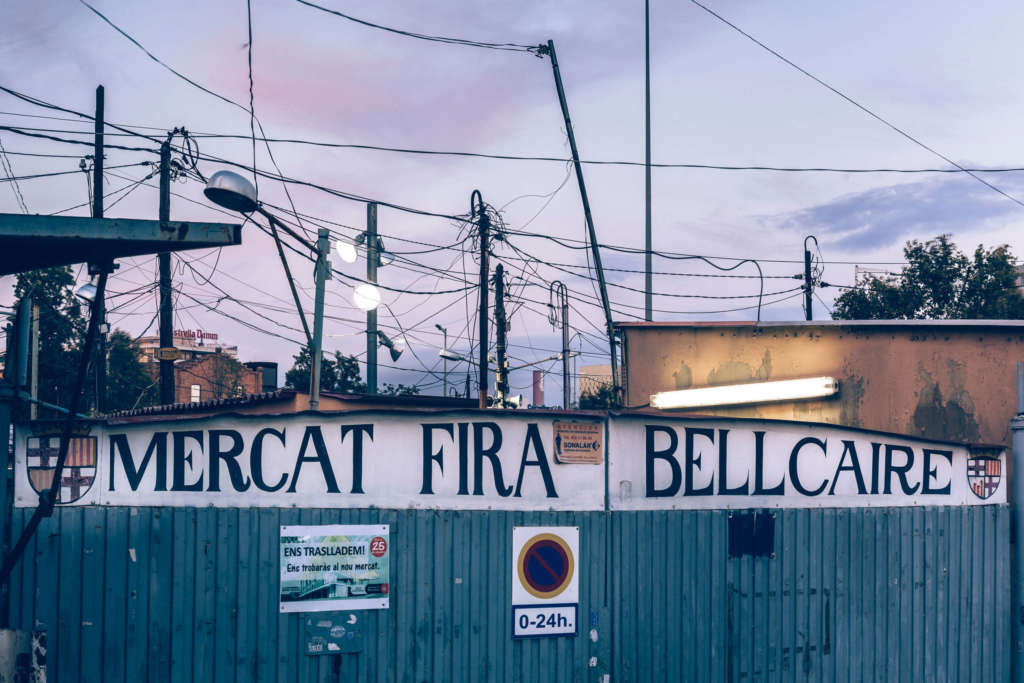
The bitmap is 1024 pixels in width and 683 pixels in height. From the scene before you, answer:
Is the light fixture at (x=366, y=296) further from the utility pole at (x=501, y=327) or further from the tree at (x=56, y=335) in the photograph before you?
the tree at (x=56, y=335)

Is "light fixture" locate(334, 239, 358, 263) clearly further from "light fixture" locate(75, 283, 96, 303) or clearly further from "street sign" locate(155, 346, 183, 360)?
"light fixture" locate(75, 283, 96, 303)

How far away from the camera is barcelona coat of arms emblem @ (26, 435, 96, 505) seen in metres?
6.86

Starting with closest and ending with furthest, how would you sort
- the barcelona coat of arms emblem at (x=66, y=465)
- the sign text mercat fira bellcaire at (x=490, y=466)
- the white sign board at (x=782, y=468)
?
the barcelona coat of arms emblem at (x=66, y=465)
the sign text mercat fira bellcaire at (x=490, y=466)
the white sign board at (x=782, y=468)

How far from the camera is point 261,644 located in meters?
7.18

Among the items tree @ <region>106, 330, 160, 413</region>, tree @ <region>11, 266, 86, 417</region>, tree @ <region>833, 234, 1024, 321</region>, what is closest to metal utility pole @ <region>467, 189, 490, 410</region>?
tree @ <region>833, 234, 1024, 321</region>

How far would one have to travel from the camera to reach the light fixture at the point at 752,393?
12.5m

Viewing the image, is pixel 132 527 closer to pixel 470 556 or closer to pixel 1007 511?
pixel 470 556

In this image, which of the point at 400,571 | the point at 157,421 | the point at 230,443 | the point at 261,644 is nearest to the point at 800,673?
the point at 400,571

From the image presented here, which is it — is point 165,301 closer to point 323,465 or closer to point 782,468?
point 323,465

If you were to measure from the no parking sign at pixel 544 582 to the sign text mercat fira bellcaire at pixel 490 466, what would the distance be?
0.31 metres

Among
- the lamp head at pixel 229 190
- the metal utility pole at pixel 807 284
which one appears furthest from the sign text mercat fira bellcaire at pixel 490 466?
the metal utility pole at pixel 807 284

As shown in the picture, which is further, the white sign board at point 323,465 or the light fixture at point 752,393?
the light fixture at point 752,393

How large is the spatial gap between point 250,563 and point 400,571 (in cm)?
128

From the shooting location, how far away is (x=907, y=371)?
12539 mm
